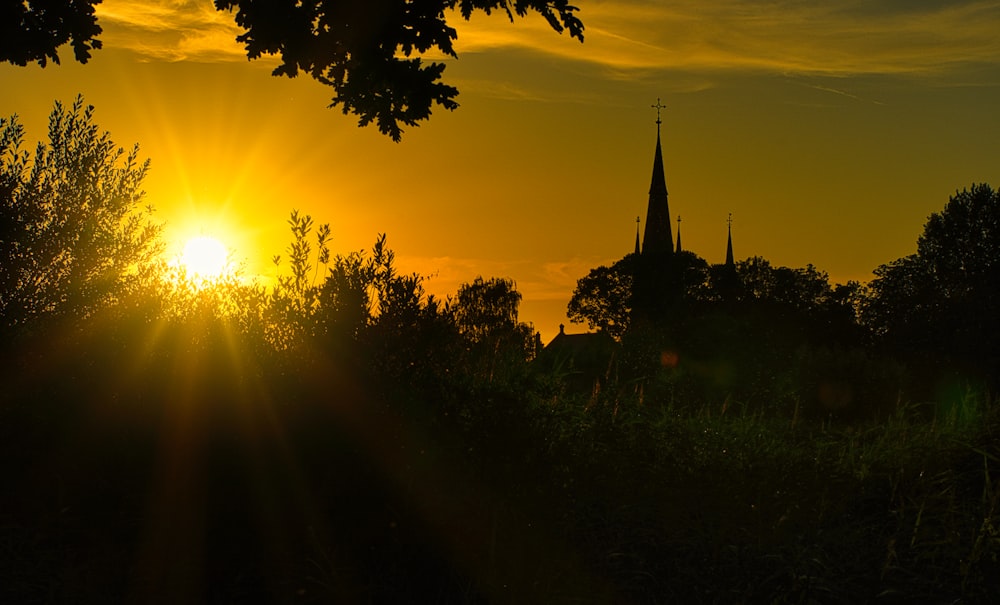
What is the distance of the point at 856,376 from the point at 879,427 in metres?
14.1

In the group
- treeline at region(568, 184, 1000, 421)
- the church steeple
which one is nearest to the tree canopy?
treeline at region(568, 184, 1000, 421)

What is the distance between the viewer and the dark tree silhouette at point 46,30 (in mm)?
7586

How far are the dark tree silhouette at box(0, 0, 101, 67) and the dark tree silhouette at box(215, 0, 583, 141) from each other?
137 cm

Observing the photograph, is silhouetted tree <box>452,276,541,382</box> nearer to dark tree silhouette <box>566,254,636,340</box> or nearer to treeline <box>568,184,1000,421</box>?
treeline <box>568,184,1000,421</box>

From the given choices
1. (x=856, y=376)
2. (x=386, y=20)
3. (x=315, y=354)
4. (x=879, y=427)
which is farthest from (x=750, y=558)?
(x=856, y=376)

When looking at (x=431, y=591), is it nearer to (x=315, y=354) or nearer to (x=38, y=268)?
(x=315, y=354)

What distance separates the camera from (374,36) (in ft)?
23.7

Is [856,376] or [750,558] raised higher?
[856,376]

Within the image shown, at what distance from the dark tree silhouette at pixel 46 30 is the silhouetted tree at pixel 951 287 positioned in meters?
40.5

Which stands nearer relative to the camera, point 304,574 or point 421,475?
point 304,574

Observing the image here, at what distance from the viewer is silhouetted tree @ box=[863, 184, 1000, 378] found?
42.3 meters

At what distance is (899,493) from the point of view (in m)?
8.47

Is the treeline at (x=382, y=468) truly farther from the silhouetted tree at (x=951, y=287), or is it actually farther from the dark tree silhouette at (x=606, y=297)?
the dark tree silhouette at (x=606, y=297)

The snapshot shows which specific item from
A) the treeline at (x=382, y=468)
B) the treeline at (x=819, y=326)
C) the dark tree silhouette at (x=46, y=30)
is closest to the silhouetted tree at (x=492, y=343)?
the treeline at (x=382, y=468)
